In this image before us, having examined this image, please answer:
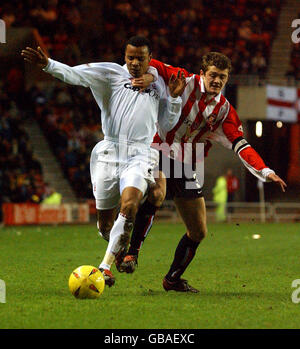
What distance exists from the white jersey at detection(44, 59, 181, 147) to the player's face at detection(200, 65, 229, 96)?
38 centimetres

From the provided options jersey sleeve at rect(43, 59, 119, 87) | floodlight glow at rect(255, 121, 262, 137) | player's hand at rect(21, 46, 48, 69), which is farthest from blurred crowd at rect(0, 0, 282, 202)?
player's hand at rect(21, 46, 48, 69)

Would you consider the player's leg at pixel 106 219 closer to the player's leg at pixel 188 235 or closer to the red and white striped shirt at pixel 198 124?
the player's leg at pixel 188 235

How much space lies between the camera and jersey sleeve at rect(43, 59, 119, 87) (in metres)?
6.62

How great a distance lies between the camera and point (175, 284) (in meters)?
7.42

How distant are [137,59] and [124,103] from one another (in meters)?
0.43

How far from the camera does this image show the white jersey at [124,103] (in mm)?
7000

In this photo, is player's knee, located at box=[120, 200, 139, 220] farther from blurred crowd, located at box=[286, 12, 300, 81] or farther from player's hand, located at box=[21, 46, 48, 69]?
blurred crowd, located at box=[286, 12, 300, 81]

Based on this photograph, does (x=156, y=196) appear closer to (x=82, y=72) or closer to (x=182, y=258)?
(x=182, y=258)

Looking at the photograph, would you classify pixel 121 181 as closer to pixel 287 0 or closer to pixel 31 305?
pixel 31 305

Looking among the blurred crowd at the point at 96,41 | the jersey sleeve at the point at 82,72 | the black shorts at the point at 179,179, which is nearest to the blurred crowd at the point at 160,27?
the blurred crowd at the point at 96,41

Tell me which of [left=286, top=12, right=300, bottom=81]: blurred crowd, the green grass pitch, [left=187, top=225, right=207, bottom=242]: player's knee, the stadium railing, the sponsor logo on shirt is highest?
[left=286, top=12, right=300, bottom=81]: blurred crowd

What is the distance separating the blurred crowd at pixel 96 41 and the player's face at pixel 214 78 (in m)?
14.7

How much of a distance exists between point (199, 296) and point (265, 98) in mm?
17454

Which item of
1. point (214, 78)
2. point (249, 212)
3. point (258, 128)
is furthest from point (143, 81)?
point (258, 128)
